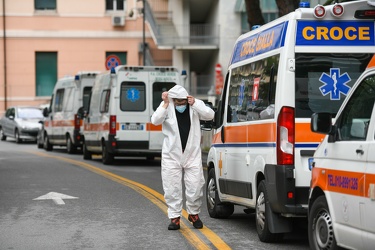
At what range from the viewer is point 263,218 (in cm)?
1055

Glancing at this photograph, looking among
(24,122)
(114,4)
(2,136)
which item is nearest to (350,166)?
(24,122)

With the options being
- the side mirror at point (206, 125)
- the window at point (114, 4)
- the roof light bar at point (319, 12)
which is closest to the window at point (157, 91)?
the side mirror at point (206, 125)

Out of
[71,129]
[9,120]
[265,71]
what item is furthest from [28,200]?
[9,120]

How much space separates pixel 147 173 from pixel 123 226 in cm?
1012

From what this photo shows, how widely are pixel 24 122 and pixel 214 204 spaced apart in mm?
28851

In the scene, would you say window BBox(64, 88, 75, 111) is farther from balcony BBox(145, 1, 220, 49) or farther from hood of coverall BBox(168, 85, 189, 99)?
balcony BBox(145, 1, 220, 49)

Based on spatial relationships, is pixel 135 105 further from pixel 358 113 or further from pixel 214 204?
pixel 358 113

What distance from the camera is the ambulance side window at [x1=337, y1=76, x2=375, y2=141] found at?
8047 mm

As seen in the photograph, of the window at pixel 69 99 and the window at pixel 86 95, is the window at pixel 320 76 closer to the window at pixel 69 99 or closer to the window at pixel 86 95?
the window at pixel 86 95

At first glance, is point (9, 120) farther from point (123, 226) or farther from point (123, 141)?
point (123, 226)

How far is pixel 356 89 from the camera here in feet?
27.4

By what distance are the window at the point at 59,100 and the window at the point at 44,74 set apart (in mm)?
23791

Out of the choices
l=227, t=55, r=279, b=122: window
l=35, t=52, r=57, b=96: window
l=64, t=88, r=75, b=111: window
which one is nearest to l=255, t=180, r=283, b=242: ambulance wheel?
l=227, t=55, r=279, b=122: window

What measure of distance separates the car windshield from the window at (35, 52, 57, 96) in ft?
47.9
